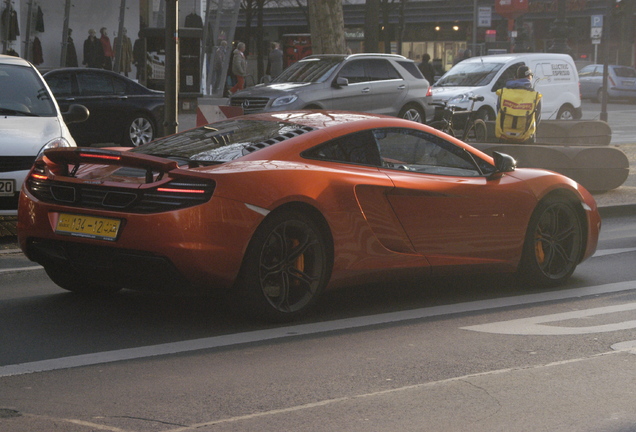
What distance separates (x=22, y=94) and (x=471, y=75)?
637 inches

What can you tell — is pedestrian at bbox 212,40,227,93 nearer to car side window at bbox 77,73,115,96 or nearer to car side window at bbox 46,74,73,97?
car side window at bbox 77,73,115,96

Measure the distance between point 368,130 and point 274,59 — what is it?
85.9 feet

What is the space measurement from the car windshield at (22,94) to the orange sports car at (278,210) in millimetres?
3909

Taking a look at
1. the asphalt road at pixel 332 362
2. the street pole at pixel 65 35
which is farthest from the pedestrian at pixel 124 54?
the asphalt road at pixel 332 362

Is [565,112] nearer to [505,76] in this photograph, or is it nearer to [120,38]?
[505,76]

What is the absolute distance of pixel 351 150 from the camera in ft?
23.0

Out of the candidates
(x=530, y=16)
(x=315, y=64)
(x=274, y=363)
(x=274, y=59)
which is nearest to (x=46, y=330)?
Answer: (x=274, y=363)

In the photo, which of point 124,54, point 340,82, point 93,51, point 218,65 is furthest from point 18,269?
point 218,65

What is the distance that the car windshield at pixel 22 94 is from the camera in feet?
35.1

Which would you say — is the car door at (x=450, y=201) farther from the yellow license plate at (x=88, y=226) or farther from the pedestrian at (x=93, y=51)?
the pedestrian at (x=93, y=51)

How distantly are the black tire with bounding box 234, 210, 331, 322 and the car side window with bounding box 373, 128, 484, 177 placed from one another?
3.12 ft

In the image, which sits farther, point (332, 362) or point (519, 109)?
point (519, 109)

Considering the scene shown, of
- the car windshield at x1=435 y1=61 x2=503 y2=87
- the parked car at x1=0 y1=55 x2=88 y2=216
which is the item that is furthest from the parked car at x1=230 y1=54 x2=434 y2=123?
the parked car at x1=0 y1=55 x2=88 y2=216

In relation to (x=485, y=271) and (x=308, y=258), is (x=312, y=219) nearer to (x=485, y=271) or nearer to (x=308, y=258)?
(x=308, y=258)
